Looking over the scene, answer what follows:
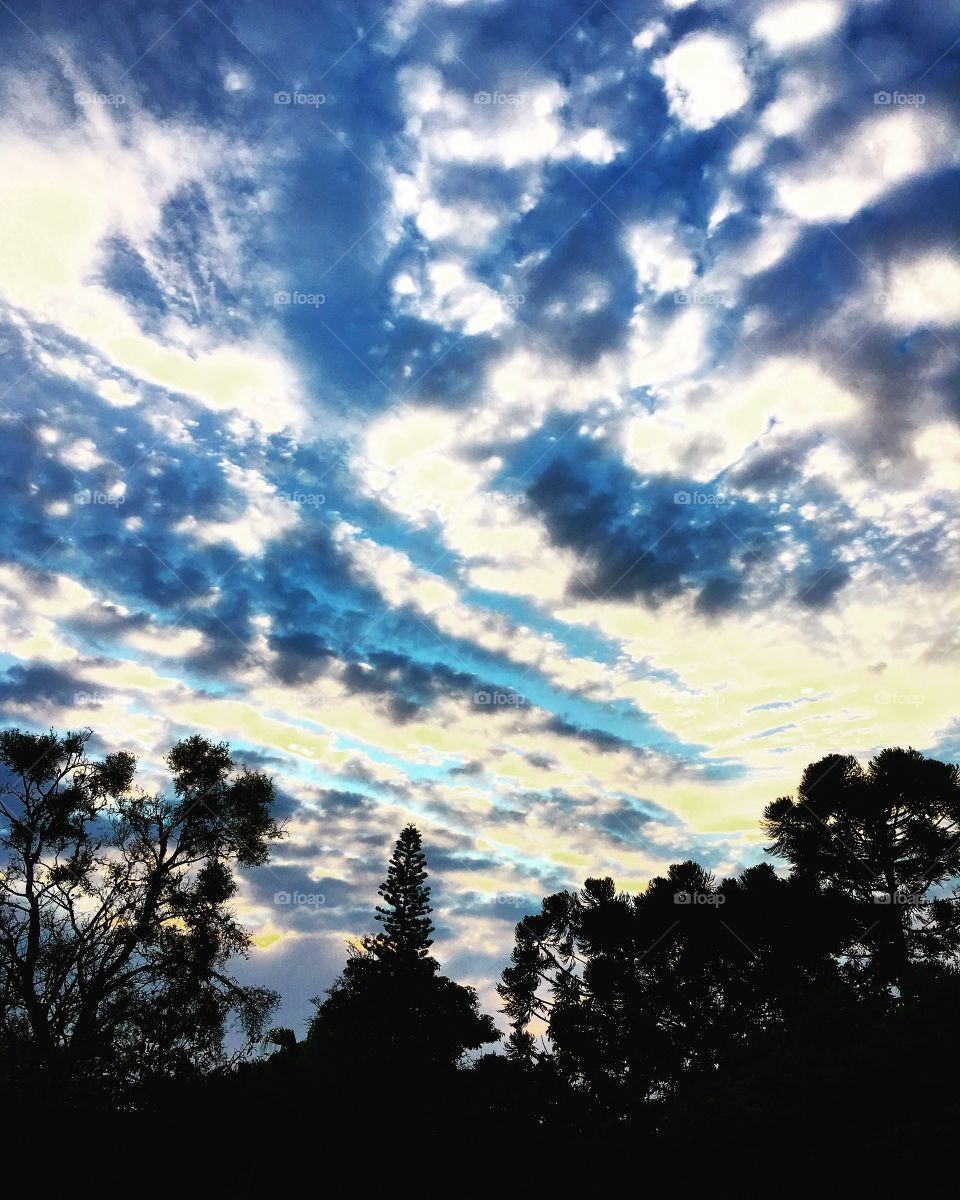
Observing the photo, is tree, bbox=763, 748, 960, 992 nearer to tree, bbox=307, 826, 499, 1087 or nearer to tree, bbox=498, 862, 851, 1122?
tree, bbox=498, 862, 851, 1122

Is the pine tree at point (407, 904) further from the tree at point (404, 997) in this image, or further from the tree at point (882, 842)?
the tree at point (882, 842)

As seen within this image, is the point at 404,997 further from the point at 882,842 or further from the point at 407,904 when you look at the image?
the point at 882,842

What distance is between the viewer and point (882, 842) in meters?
24.1

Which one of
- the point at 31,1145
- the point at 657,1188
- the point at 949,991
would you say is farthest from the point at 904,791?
the point at 31,1145

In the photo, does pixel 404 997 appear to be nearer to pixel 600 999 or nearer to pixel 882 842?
pixel 600 999

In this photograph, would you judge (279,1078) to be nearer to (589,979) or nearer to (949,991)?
(949,991)

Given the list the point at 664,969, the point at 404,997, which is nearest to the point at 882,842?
the point at 664,969

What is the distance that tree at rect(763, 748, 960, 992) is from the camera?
73.9 feet

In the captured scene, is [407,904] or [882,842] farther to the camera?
[407,904]

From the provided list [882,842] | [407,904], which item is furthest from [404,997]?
[882,842]

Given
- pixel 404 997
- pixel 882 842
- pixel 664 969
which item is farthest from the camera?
pixel 404 997

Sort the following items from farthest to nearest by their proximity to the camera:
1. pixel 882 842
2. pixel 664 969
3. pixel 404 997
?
pixel 404 997 → pixel 664 969 → pixel 882 842

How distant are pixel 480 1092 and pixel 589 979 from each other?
13262 millimetres

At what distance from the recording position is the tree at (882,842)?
73.9ft
